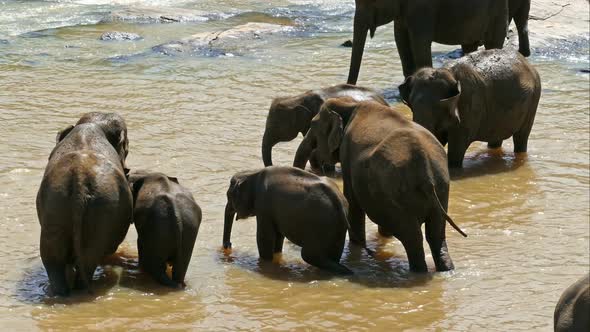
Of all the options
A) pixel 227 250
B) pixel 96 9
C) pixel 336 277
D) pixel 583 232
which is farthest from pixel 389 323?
pixel 96 9

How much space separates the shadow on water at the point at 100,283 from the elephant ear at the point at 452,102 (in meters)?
3.48

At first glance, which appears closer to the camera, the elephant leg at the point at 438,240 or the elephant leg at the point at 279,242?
the elephant leg at the point at 438,240

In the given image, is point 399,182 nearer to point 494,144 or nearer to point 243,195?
point 243,195

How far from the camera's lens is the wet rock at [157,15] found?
22.2 m

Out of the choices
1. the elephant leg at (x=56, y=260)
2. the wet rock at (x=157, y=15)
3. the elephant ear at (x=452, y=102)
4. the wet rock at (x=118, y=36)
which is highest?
the elephant ear at (x=452, y=102)

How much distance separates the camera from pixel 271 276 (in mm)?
9070

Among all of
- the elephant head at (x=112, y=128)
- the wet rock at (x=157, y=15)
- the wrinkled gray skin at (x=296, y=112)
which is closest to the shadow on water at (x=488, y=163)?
the wrinkled gray skin at (x=296, y=112)

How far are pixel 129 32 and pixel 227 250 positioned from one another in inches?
463

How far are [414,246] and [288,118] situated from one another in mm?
3081

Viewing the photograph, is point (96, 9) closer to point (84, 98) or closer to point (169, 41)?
point (169, 41)

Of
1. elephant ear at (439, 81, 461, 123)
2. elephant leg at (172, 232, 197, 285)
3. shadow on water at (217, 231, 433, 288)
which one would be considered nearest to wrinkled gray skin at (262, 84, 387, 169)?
elephant ear at (439, 81, 461, 123)

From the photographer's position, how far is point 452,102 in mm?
11664

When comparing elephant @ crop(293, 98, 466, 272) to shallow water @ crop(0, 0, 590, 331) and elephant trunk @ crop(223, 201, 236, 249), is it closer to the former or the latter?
shallow water @ crop(0, 0, 590, 331)

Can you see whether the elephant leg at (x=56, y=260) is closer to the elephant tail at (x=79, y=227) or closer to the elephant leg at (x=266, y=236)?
the elephant tail at (x=79, y=227)
